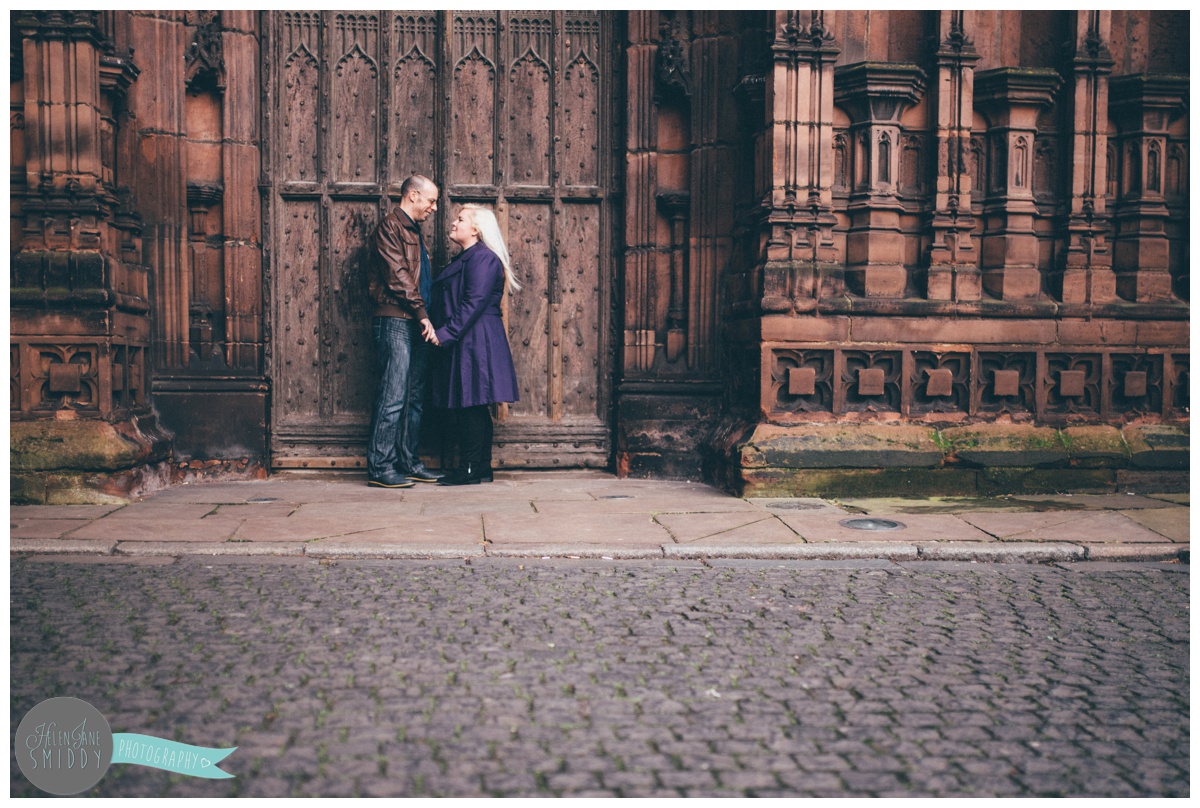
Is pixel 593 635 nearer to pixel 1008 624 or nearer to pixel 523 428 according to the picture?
pixel 1008 624

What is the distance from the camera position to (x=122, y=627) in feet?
11.5

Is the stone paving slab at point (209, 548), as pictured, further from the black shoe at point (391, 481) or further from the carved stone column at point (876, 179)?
the carved stone column at point (876, 179)

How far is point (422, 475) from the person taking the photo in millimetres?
7211

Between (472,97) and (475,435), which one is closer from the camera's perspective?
(475,435)

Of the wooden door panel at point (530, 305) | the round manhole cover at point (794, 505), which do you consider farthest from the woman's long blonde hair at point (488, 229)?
the round manhole cover at point (794, 505)

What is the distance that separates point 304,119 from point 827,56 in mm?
3897

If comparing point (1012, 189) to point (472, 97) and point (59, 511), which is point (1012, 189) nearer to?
point (472, 97)

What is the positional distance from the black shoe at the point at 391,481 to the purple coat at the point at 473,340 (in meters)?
0.58

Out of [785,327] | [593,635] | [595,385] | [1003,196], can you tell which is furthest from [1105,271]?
[593,635]

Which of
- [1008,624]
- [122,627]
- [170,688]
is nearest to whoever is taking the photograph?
[170,688]

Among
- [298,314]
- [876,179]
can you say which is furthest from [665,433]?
[298,314]

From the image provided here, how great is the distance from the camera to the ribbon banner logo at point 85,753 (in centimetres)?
239

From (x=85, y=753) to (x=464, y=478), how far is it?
470 centimetres

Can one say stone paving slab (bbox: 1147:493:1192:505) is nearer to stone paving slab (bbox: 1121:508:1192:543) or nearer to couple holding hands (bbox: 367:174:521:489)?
stone paving slab (bbox: 1121:508:1192:543)
